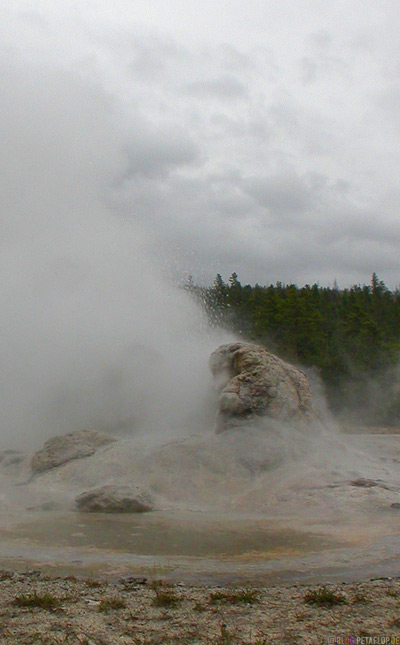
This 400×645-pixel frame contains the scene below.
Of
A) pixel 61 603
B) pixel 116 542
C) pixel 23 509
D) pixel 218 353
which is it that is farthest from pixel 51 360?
pixel 61 603

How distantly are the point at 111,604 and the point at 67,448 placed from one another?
9.40m

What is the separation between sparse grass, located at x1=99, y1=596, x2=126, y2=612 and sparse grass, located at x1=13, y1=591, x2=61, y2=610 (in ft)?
1.49

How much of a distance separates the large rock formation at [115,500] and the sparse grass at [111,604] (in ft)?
17.8

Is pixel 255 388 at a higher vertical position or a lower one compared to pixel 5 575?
higher

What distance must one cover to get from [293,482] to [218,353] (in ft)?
18.2

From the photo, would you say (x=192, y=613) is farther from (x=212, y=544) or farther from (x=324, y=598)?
(x=212, y=544)

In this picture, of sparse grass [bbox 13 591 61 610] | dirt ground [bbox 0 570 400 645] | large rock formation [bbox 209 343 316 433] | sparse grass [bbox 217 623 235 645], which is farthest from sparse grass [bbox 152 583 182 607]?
large rock formation [bbox 209 343 316 433]

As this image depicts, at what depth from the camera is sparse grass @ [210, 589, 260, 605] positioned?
258 inches

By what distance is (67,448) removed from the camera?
15.6 metres

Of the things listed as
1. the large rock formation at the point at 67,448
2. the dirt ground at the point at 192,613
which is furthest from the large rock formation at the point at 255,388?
the dirt ground at the point at 192,613

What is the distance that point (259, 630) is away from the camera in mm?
5820

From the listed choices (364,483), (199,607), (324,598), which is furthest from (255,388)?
(199,607)

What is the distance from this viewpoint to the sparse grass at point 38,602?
6430mm

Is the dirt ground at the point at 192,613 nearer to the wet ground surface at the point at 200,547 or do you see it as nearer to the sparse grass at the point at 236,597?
the sparse grass at the point at 236,597
